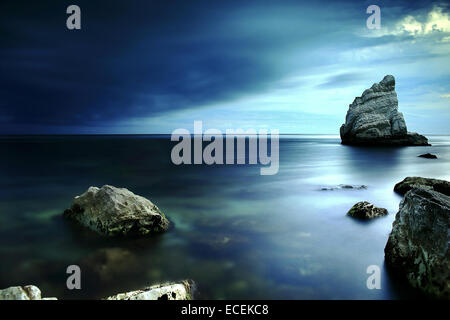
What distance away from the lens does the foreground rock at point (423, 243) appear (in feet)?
13.9

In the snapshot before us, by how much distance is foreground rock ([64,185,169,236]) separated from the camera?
7.22 metres

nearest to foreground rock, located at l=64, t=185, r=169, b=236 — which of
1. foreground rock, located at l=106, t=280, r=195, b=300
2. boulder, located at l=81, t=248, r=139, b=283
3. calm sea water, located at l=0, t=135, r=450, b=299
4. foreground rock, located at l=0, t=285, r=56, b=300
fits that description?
calm sea water, located at l=0, t=135, r=450, b=299

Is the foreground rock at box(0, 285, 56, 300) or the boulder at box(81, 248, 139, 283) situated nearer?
the foreground rock at box(0, 285, 56, 300)

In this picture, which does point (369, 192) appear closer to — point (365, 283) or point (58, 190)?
point (365, 283)

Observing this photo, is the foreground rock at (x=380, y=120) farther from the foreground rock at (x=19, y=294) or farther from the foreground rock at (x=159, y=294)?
the foreground rock at (x=19, y=294)

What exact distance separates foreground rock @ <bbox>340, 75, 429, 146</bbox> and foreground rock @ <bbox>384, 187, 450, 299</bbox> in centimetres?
5559

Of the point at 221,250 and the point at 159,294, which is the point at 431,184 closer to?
the point at 221,250

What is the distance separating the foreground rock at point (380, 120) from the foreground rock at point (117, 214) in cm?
5716

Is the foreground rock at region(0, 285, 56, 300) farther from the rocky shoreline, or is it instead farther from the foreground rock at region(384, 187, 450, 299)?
the foreground rock at region(384, 187, 450, 299)

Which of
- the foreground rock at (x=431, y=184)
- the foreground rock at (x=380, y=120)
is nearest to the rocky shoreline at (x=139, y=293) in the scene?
the foreground rock at (x=431, y=184)

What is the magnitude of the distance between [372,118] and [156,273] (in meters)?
59.8

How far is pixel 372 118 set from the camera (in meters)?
53.5
